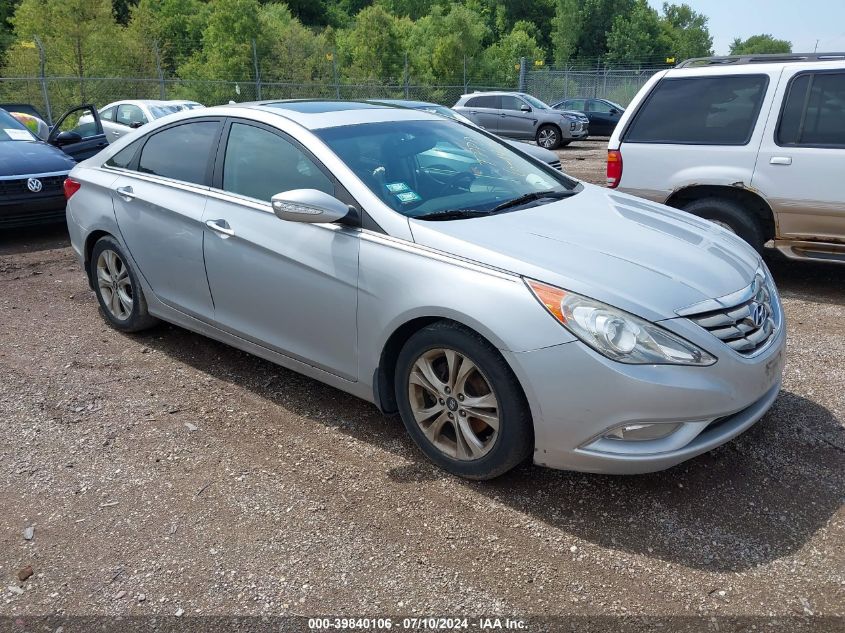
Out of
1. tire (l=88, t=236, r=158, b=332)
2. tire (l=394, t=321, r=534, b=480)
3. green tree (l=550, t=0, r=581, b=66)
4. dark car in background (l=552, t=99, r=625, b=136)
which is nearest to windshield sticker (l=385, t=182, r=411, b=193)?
tire (l=394, t=321, r=534, b=480)

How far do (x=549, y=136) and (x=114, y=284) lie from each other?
17862mm

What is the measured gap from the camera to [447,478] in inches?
128

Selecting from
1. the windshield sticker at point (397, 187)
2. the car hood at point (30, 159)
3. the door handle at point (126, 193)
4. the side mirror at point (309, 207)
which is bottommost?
the car hood at point (30, 159)

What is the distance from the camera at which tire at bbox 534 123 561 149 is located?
20.9m

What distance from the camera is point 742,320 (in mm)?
3004

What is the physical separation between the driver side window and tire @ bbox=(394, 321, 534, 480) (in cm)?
97

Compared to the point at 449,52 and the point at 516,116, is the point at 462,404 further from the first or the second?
the point at 449,52

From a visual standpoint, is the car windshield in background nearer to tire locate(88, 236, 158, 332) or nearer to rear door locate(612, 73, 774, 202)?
tire locate(88, 236, 158, 332)

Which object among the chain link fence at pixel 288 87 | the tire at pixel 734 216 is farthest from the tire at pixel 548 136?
the tire at pixel 734 216

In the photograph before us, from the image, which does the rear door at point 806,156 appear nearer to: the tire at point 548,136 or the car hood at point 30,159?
the car hood at point 30,159

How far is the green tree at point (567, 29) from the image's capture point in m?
74.4

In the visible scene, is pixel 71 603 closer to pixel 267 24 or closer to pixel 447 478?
pixel 447 478

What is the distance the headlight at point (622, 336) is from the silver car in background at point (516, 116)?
18.6m

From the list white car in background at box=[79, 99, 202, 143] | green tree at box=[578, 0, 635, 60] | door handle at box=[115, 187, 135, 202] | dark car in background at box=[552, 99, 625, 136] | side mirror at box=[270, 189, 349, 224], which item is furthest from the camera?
green tree at box=[578, 0, 635, 60]
